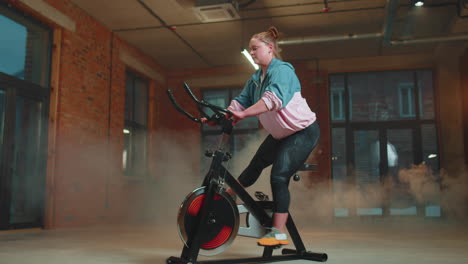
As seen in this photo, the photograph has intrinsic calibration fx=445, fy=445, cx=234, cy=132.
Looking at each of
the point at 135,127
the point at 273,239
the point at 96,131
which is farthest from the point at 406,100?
the point at 273,239

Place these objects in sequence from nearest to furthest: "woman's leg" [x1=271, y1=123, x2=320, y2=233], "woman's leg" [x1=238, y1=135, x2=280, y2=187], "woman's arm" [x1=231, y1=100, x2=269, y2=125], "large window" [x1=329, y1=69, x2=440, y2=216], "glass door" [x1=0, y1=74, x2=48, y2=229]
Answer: "woman's arm" [x1=231, y1=100, x2=269, y2=125] < "woman's leg" [x1=271, y1=123, x2=320, y2=233] < "woman's leg" [x1=238, y1=135, x2=280, y2=187] < "glass door" [x1=0, y1=74, x2=48, y2=229] < "large window" [x1=329, y1=69, x2=440, y2=216]

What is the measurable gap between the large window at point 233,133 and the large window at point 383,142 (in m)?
1.76

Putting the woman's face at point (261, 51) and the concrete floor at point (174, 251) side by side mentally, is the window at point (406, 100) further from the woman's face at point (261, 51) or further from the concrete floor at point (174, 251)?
the woman's face at point (261, 51)

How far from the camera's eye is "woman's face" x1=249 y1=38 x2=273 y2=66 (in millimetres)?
2455

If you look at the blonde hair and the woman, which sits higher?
the blonde hair

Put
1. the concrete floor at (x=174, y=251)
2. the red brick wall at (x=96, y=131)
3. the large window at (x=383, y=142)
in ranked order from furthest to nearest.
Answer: the large window at (x=383, y=142)
the red brick wall at (x=96, y=131)
the concrete floor at (x=174, y=251)

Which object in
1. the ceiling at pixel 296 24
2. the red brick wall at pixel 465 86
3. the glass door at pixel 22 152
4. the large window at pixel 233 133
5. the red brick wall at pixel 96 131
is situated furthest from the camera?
the large window at pixel 233 133

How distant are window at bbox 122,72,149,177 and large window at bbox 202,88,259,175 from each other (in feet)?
4.41

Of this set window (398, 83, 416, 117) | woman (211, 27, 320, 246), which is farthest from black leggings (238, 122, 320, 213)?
window (398, 83, 416, 117)

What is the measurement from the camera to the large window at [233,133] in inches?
381

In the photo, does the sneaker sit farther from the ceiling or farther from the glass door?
the ceiling

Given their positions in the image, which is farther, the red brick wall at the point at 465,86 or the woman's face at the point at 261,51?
the red brick wall at the point at 465,86

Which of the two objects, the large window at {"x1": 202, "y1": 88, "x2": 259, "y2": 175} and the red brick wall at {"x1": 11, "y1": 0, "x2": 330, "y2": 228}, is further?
the large window at {"x1": 202, "y1": 88, "x2": 259, "y2": 175}

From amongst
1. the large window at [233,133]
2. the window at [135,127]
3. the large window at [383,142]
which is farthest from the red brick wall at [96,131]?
the large window at [233,133]
